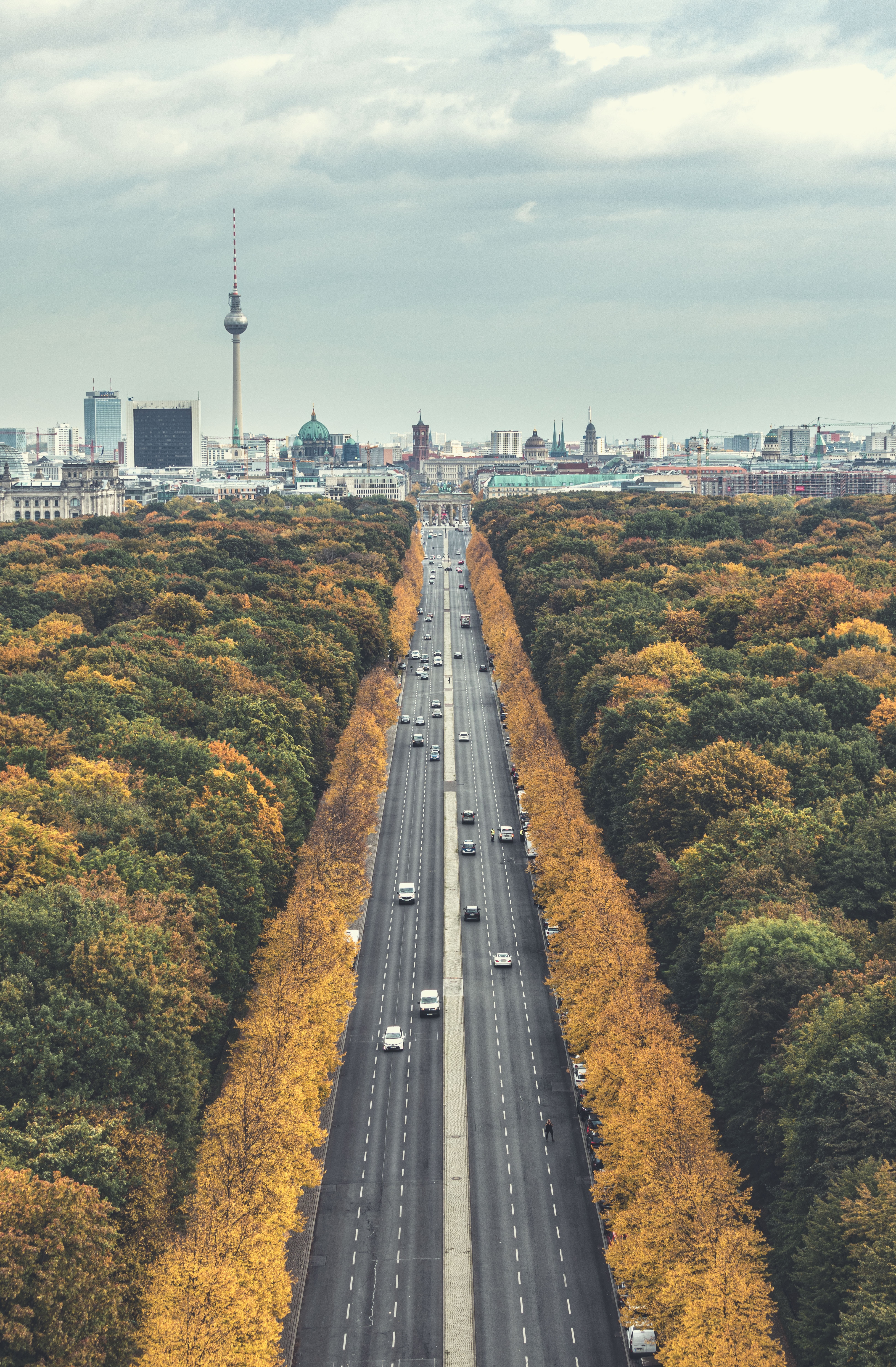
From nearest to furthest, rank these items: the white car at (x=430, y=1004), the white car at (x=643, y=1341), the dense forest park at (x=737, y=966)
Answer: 1. the dense forest park at (x=737, y=966)
2. the white car at (x=643, y=1341)
3. the white car at (x=430, y=1004)

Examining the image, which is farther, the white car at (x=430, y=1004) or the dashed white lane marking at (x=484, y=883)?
the white car at (x=430, y=1004)

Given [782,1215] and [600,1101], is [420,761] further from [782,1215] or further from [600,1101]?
[782,1215]

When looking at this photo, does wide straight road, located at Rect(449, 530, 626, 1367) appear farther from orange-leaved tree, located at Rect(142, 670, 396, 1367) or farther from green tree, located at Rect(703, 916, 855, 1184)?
green tree, located at Rect(703, 916, 855, 1184)

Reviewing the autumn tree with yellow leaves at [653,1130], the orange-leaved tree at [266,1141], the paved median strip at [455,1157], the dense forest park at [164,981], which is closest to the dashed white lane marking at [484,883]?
the paved median strip at [455,1157]

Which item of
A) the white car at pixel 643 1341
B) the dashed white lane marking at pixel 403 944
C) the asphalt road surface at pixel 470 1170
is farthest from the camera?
the dashed white lane marking at pixel 403 944

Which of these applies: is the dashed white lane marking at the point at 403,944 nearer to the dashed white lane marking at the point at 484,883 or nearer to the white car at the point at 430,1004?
the white car at the point at 430,1004

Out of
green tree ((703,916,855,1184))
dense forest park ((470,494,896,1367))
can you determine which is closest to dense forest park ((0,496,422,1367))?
dense forest park ((470,494,896,1367))
